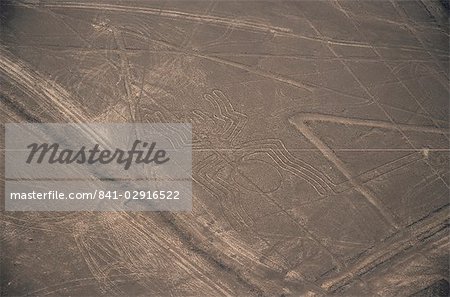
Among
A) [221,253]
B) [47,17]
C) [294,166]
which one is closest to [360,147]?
[294,166]

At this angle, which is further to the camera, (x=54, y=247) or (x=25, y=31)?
(x=25, y=31)

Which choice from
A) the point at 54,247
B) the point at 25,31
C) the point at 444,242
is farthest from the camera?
the point at 25,31

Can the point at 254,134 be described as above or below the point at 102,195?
above

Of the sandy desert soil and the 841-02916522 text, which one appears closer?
the sandy desert soil

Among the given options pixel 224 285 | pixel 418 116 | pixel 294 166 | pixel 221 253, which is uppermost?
pixel 418 116

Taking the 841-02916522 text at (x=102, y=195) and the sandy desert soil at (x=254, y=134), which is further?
the 841-02916522 text at (x=102, y=195)

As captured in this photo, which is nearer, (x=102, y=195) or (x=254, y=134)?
(x=102, y=195)

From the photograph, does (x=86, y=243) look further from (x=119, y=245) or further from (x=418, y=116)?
(x=418, y=116)

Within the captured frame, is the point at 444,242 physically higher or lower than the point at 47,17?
lower
